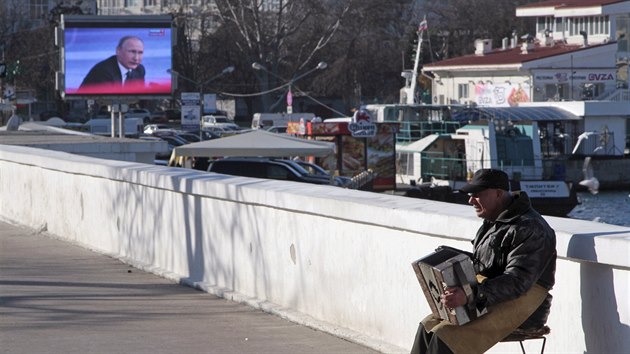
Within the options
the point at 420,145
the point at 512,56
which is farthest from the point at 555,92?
the point at 420,145

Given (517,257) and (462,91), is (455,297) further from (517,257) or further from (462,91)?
(462,91)

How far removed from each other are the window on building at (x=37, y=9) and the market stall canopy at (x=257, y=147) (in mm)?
78368

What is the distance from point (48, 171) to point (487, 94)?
66.5 metres

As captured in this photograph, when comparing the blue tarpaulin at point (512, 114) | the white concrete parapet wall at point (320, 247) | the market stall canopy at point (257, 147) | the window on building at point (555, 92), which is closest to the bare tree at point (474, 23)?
the window on building at point (555, 92)

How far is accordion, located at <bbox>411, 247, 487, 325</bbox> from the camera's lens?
20.4 feet

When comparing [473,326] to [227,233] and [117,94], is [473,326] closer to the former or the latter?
[227,233]

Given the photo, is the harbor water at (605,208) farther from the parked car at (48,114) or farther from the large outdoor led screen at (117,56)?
the parked car at (48,114)

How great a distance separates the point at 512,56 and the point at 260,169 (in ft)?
156

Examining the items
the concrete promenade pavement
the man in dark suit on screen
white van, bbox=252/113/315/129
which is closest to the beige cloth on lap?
the concrete promenade pavement

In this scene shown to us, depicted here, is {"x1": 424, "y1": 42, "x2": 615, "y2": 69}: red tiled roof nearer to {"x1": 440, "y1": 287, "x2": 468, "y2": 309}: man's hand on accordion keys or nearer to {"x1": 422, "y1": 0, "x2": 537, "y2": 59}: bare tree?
{"x1": 422, "y1": 0, "x2": 537, "y2": 59}: bare tree

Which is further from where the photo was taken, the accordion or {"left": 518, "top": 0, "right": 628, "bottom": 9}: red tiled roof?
{"left": 518, "top": 0, "right": 628, "bottom": 9}: red tiled roof

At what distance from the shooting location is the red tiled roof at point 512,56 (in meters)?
79.2

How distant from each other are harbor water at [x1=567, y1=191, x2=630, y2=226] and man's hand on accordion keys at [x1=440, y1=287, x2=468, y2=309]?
41.9 meters

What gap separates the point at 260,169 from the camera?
37.3 m
